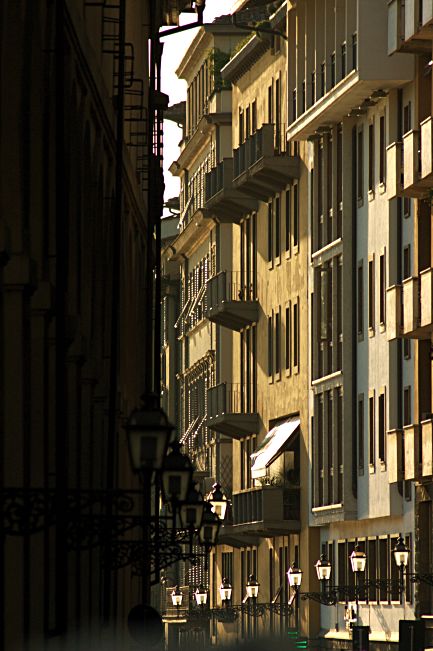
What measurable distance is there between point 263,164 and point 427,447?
25.6 metres

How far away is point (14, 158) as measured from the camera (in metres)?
17.6

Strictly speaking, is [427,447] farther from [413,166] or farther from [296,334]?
[296,334]

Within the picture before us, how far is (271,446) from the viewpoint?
3004 inches

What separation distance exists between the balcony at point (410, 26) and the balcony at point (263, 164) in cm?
1898

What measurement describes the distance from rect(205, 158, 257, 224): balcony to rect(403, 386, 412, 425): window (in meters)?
24.7

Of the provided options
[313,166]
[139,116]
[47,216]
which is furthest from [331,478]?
[47,216]

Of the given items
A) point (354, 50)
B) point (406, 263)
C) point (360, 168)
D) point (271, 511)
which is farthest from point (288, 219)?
point (406, 263)

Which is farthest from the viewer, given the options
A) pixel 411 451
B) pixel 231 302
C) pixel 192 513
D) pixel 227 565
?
pixel 227 565

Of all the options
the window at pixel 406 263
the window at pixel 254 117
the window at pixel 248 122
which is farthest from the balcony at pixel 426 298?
the window at pixel 248 122

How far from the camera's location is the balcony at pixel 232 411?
Answer: 81.9m

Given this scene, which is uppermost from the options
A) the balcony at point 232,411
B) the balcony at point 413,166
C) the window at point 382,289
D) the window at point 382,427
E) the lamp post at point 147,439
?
the balcony at point 413,166

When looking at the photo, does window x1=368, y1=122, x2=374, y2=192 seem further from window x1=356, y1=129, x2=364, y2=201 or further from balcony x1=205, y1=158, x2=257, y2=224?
balcony x1=205, y1=158, x2=257, y2=224

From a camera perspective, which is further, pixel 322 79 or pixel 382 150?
pixel 322 79

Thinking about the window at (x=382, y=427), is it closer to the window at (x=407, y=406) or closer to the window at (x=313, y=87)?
the window at (x=407, y=406)
